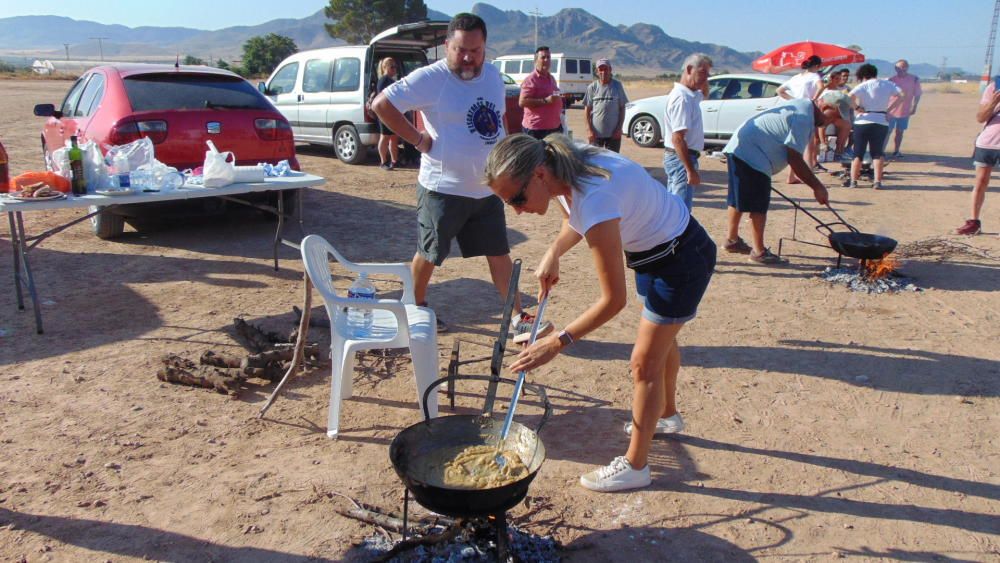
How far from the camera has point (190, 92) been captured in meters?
6.80

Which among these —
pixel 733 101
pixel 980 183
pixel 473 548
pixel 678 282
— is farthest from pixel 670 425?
pixel 733 101

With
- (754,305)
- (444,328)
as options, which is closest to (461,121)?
(444,328)

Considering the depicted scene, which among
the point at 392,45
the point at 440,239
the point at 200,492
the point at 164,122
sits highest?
the point at 392,45

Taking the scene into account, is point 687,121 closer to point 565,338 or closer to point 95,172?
point 565,338

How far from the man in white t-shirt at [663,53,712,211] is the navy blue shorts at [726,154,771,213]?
17.5 inches

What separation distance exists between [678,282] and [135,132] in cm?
534

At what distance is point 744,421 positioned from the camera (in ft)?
12.7

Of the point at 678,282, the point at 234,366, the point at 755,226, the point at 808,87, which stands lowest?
the point at 234,366

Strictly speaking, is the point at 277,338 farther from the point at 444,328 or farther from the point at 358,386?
the point at 444,328

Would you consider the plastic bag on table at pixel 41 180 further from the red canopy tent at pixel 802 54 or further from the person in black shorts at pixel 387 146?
the red canopy tent at pixel 802 54

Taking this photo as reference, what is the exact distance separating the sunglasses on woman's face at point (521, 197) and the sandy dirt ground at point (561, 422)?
4.45 ft

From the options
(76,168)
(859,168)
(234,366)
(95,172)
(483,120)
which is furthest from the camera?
(859,168)

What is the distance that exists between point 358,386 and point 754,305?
329 cm

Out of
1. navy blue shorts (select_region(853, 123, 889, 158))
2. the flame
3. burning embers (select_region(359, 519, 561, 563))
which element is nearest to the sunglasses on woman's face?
burning embers (select_region(359, 519, 561, 563))
